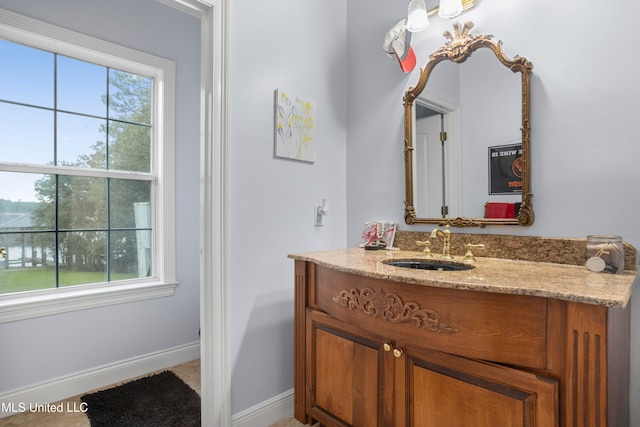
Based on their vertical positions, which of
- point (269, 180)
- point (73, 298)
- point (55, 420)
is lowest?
point (55, 420)

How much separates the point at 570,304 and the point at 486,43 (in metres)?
1.27

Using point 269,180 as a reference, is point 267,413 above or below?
below

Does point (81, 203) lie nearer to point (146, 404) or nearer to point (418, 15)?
point (146, 404)

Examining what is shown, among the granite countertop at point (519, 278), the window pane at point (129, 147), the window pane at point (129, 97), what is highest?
the window pane at point (129, 97)

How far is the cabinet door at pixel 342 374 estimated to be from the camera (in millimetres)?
1274

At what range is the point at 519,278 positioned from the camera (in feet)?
3.43

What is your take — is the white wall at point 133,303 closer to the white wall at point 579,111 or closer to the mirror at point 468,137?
the mirror at point 468,137

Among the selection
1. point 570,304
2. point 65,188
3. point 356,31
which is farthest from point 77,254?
point 570,304

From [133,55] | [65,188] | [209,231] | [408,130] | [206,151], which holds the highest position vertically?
[133,55]

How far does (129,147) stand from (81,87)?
474 millimetres

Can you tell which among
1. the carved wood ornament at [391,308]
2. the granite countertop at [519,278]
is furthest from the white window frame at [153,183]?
the carved wood ornament at [391,308]

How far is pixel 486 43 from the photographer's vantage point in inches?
61.2

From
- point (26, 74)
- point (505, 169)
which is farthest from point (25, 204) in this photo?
point (505, 169)

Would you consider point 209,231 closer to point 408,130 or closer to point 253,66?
point 253,66
